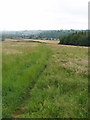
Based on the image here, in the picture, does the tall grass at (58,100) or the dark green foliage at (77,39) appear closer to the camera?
the tall grass at (58,100)

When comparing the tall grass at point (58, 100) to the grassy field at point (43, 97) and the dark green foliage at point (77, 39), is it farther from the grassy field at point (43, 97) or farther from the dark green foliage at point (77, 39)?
the dark green foliage at point (77, 39)

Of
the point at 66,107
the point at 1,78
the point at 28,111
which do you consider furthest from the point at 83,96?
the point at 1,78

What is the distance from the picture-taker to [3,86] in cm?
782

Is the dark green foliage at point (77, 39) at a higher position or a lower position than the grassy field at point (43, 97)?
higher

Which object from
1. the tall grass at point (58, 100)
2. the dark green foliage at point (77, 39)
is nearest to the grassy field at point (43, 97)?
the tall grass at point (58, 100)

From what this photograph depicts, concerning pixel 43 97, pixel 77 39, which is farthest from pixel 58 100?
pixel 77 39

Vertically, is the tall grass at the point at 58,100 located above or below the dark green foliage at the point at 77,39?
below

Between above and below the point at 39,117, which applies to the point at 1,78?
above

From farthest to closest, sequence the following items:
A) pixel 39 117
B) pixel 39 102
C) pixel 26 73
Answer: pixel 26 73
pixel 39 102
pixel 39 117

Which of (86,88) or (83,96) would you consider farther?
(86,88)

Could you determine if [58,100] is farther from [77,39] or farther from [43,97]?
[77,39]

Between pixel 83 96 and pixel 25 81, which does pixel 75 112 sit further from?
pixel 25 81

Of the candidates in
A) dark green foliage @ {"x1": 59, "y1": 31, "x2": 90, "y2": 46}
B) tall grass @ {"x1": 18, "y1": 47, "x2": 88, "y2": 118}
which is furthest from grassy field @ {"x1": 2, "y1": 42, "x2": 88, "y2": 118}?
dark green foliage @ {"x1": 59, "y1": 31, "x2": 90, "y2": 46}

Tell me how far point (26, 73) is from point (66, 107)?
4504mm
